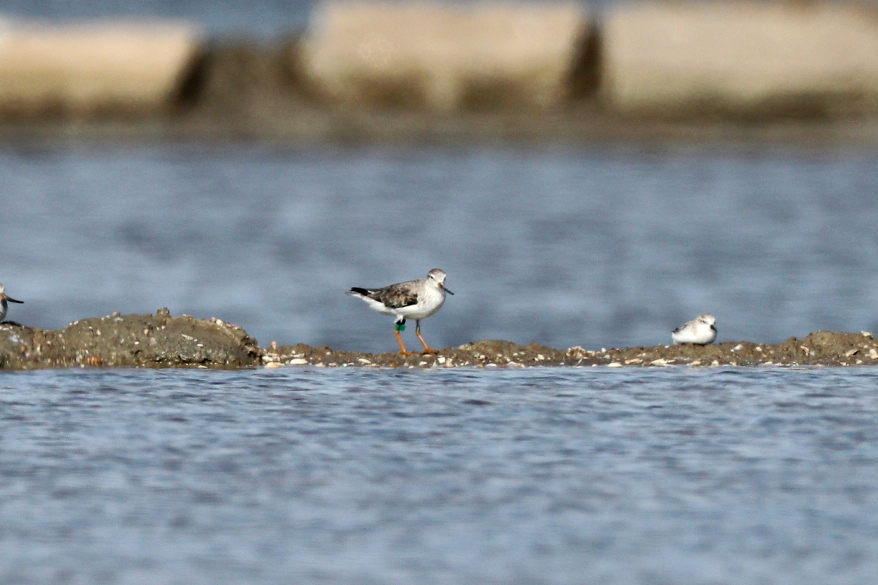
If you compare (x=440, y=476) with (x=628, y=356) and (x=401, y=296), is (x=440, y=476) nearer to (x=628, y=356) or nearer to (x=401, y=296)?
(x=628, y=356)

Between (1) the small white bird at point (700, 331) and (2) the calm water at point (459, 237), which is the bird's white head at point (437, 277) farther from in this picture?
(2) the calm water at point (459, 237)

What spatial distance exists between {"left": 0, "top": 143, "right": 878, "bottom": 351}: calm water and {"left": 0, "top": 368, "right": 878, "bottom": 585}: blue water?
397cm

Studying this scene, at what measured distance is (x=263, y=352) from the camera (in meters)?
11.8

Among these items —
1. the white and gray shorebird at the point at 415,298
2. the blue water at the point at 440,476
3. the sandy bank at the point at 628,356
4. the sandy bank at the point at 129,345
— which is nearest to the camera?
the blue water at the point at 440,476

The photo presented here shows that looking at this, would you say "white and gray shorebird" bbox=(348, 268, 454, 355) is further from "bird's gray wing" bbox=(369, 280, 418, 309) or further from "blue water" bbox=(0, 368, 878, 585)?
"blue water" bbox=(0, 368, 878, 585)

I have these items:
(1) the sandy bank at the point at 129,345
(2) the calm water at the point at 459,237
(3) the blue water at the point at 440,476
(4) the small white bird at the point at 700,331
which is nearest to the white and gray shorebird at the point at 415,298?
(3) the blue water at the point at 440,476

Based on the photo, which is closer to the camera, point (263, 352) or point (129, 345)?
point (129, 345)

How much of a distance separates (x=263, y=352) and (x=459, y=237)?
867cm

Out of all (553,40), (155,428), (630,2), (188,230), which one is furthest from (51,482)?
(630,2)

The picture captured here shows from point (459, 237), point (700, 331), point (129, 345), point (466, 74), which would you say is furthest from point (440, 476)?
point (466, 74)

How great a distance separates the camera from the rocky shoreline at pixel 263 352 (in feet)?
37.0

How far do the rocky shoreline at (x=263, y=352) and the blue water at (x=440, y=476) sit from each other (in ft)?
0.97

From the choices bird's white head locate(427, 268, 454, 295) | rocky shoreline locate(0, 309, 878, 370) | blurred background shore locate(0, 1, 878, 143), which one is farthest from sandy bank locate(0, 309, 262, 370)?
blurred background shore locate(0, 1, 878, 143)

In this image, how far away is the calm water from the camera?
1586 cm
